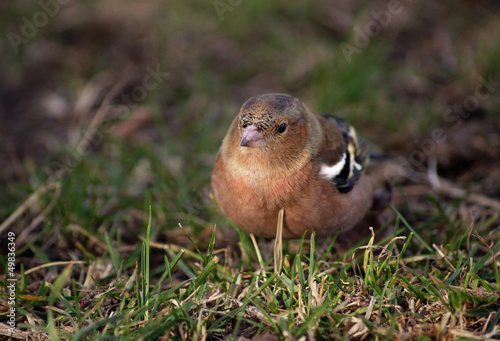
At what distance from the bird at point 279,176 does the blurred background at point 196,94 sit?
702mm

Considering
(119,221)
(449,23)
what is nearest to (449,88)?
(449,23)

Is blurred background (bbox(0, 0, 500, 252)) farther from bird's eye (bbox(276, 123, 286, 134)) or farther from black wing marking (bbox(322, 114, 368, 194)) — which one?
bird's eye (bbox(276, 123, 286, 134))

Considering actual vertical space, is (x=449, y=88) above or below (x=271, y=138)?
below

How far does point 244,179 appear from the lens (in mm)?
3266

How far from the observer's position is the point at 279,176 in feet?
10.7

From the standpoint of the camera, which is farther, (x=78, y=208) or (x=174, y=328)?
(x=78, y=208)

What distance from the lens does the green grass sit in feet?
9.45

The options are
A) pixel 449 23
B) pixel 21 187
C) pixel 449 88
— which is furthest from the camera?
pixel 449 23

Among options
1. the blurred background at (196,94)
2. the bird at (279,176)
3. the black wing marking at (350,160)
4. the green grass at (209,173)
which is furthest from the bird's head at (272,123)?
the blurred background at (196,94)

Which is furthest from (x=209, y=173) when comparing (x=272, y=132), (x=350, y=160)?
(x=272, y=132)

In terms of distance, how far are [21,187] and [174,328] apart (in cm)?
220

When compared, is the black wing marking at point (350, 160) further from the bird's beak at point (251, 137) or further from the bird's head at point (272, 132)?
the bird's beak at point (251, 137)

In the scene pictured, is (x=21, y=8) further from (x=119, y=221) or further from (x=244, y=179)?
(x=244, y=179)

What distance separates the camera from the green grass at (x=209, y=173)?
2879 mm
